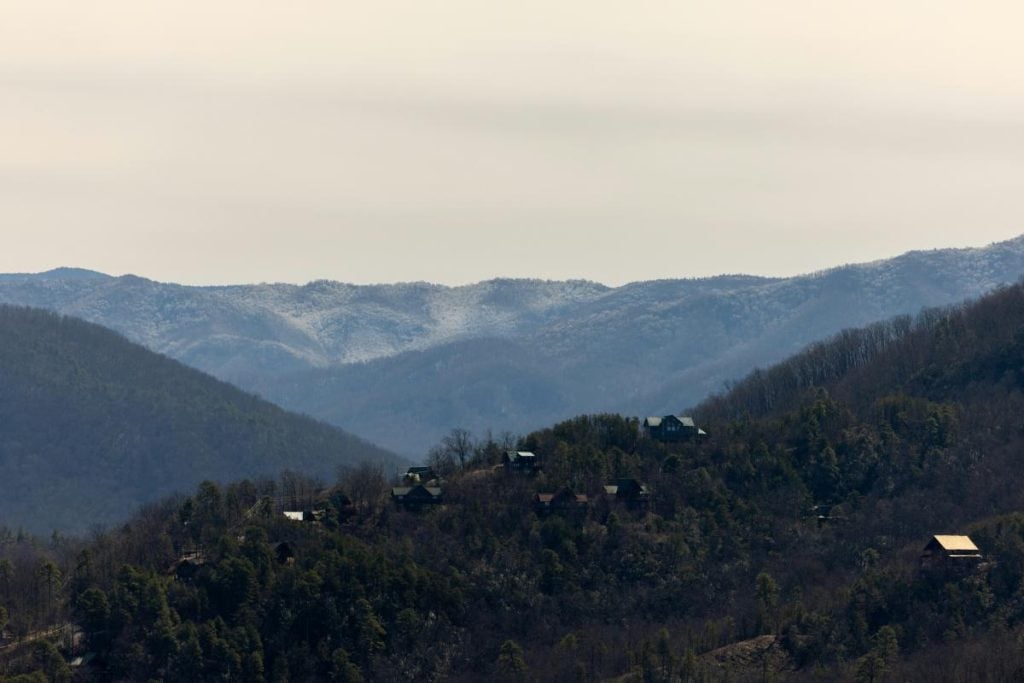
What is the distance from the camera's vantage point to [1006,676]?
649 feet

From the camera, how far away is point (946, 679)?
655ft

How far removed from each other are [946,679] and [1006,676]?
17.8ft
